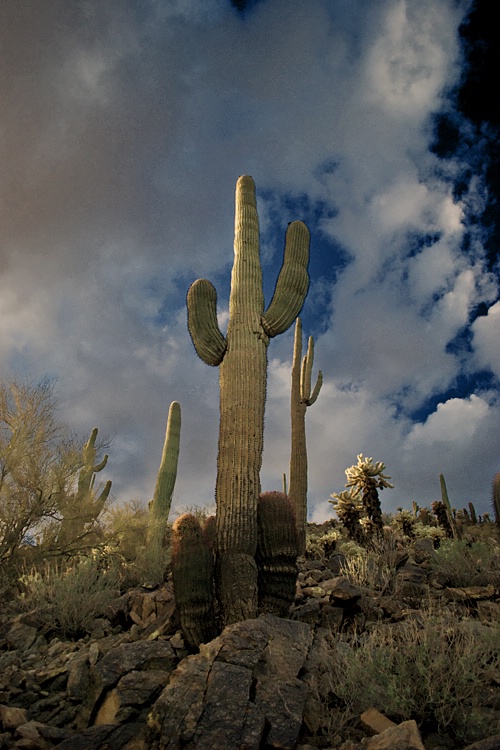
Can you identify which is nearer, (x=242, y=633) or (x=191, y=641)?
(x=242, y=633)

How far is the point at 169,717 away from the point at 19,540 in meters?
7.80

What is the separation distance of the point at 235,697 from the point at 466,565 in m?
6.59

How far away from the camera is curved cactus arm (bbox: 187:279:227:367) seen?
28.1 feet

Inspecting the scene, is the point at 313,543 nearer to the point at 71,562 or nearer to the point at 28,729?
the point at 71,562

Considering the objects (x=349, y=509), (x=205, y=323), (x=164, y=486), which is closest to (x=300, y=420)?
(x=349, y=509)

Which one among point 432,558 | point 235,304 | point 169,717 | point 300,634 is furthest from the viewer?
point 432,558

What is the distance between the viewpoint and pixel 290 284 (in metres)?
9.17

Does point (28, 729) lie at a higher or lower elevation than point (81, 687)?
lower

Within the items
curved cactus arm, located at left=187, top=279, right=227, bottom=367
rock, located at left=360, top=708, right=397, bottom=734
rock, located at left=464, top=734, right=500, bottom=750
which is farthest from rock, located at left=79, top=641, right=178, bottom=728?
curved cactus arm, located at left=187, top=279, right=227, bottom=367

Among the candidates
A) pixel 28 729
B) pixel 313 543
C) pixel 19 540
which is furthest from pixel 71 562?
pixel 28 729

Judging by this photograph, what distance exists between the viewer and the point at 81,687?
5719 millimetres

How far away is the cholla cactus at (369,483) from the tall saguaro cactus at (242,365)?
5.38 m

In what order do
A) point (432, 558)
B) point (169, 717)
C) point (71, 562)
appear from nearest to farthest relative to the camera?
point (169, 717) < point (432, 558) < point (71, 562)

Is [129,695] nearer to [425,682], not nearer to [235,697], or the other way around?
[235,697]
